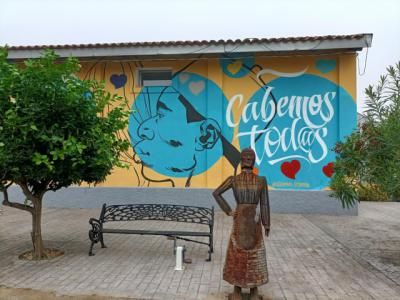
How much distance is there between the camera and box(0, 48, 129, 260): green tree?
16.8 feet

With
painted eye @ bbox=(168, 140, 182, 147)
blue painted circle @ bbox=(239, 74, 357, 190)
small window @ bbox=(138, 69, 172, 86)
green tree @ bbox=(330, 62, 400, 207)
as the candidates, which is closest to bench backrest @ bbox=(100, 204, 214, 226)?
green tree @ bbox=(330, 62, 400, 207)

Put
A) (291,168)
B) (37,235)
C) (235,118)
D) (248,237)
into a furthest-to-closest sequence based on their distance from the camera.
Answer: (235,118) < (291,168) < (37,235) < (248,237)

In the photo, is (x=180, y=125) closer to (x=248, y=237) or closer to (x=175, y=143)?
(x=175, y=143)

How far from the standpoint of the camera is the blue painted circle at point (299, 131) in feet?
33.8

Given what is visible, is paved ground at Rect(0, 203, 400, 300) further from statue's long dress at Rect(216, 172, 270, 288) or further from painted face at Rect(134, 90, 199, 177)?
painted face at Rect(134, 90, 199, 177)

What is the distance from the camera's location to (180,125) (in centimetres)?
1074

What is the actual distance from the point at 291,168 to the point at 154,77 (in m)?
4.68

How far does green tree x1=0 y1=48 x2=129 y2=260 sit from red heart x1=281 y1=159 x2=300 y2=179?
19.4 ft

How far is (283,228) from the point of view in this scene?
8.37m

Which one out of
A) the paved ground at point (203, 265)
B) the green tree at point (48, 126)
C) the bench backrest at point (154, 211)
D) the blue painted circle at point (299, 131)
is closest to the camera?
the paved ground at point (203, 265)

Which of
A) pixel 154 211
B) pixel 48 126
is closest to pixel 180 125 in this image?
pixel 154 211

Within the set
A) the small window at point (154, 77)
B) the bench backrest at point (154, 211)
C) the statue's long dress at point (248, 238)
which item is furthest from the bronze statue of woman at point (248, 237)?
the small window at point (154, 77)

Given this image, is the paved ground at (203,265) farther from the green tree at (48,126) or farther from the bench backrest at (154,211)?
the green tree at (48,126)

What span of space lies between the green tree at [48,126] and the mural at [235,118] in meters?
5.05
